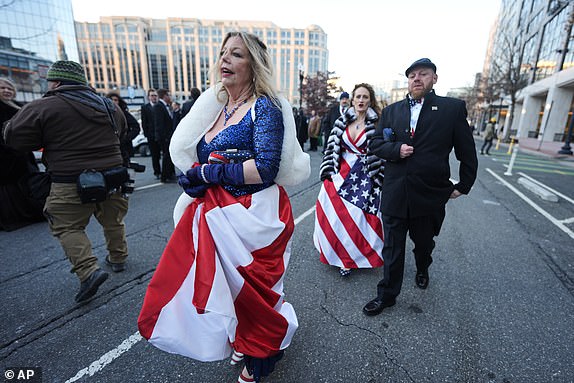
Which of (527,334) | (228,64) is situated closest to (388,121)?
(228,64)

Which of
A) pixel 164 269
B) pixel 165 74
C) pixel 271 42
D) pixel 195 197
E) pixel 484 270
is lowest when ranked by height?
pixel 484 270

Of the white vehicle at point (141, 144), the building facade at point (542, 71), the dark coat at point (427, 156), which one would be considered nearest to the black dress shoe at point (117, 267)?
the dark coat at point (427, 156)

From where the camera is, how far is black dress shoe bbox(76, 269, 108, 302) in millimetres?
2564

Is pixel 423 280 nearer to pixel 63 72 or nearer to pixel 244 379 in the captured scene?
pixel 244 379

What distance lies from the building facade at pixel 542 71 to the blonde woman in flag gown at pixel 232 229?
2766 cm

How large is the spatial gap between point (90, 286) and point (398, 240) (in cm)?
272

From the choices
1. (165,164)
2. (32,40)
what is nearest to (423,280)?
(165,164)

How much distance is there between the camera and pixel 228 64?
1611 mm

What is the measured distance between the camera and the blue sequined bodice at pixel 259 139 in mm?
1536

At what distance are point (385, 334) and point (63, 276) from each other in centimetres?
322

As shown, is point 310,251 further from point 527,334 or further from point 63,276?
point 63,276

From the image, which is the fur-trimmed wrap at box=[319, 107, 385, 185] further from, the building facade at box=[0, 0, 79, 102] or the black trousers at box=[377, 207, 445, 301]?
the building facade at box=[0, 0, 79, 102]

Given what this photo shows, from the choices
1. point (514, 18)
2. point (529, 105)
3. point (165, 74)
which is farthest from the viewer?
point (165, 74)

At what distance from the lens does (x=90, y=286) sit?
256cm
